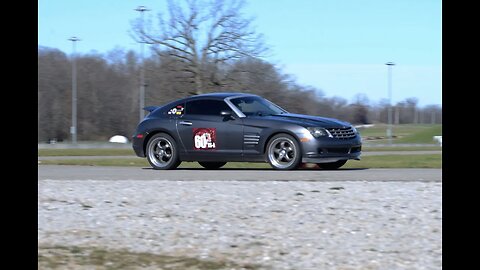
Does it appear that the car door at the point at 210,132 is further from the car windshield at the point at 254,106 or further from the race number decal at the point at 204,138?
the car windshield at the point at 254,106

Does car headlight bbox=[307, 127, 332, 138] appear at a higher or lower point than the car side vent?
higher

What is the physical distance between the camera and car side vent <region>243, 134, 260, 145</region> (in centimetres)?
1182

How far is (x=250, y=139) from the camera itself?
11859mm

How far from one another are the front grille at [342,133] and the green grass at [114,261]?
5.98 m

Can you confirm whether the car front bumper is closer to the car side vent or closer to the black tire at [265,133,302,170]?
the black tire at [265,133,302,170]

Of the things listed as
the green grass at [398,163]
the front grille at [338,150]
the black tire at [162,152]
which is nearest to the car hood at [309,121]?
the front grille at [338,150]

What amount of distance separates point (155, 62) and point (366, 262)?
35.6 metres

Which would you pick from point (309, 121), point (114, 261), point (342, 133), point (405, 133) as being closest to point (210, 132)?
point (309, 121)

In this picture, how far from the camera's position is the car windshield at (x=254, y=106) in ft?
40.5

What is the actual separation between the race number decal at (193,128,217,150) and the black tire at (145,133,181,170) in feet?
1.41

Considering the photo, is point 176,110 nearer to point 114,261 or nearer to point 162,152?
point 162,152

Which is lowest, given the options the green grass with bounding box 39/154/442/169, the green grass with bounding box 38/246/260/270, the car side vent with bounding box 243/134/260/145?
the green grass with bounding box 38/246/260/270

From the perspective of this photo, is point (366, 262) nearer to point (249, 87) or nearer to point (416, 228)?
point (416, 228)

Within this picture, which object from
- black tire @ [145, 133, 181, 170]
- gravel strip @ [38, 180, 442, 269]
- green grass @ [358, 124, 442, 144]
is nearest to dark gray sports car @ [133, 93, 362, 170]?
black tire @ [145, 133, 181, 170]
